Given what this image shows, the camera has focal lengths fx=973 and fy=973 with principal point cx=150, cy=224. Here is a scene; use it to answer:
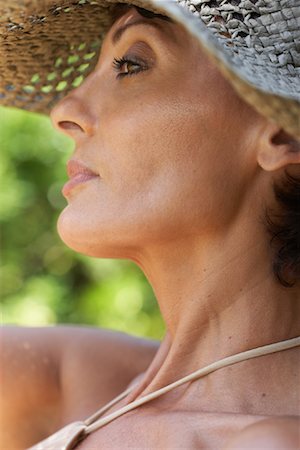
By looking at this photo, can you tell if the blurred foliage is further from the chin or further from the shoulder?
the shoulder

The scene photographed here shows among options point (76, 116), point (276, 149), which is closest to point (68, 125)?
point (76, 116)

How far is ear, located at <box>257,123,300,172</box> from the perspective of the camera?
1.36 meters

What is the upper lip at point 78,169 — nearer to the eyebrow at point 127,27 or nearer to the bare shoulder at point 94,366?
the eyebrow at point 127,27

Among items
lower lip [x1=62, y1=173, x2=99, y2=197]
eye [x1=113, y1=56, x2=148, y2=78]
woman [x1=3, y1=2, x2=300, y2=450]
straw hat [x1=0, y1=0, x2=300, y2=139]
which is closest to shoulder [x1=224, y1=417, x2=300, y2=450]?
woman [x1=3, y1=2, x2=300, y2=450]

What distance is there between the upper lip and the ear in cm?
25

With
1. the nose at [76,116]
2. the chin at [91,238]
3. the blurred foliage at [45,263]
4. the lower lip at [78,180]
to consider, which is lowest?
the blurred foliage at [45,263]

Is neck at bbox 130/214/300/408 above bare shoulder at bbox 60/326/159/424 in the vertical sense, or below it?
above

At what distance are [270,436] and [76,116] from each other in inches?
23.2

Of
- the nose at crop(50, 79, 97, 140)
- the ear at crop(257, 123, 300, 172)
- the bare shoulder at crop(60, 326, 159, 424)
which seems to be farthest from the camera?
the bare shoulder at crop(60, 326, 159, 424)

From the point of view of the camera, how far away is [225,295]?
1421mm

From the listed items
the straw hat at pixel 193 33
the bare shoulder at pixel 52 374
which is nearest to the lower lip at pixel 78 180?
the straw hat at pixel 193 33

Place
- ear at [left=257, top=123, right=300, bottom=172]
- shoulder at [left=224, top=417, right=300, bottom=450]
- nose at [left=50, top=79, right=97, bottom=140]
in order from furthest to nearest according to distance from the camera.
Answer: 1. nose at [left=50, top=79, right=97, bottom=140]
2. ear at [left=257, top=123, right=300, bottom=172]
3. shoulder at [left=224, top=417, right=300, bottom=450]

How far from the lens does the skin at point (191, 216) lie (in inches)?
54.2

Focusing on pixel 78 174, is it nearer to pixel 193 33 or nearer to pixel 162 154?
pixel 162 154
